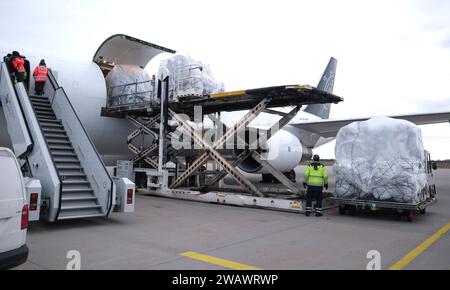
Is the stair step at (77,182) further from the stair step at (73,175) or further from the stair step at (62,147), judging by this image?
the stair step at (62,147)

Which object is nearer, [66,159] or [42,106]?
[66,159]

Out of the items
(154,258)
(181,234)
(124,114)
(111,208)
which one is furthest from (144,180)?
(154,258)

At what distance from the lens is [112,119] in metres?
12.3

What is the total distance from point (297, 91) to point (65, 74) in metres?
6.93

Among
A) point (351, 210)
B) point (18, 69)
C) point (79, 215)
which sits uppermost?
point (18, 69)

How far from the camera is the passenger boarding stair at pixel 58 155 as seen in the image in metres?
6.40

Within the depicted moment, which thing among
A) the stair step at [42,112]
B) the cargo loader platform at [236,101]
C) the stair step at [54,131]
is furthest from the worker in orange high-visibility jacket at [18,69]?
the cargo loader platform at [236,101]

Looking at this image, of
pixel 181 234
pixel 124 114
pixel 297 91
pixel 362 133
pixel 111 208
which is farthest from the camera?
pixel 124 114

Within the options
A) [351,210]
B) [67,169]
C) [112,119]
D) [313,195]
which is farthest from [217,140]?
[67,169]

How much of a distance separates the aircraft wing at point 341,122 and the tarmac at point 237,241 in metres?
6.17

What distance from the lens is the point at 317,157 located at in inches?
339

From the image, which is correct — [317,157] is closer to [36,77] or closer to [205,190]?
[205,190]

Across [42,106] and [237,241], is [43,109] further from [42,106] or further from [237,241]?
[237,241]

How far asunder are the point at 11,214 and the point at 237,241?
10.3 feet
